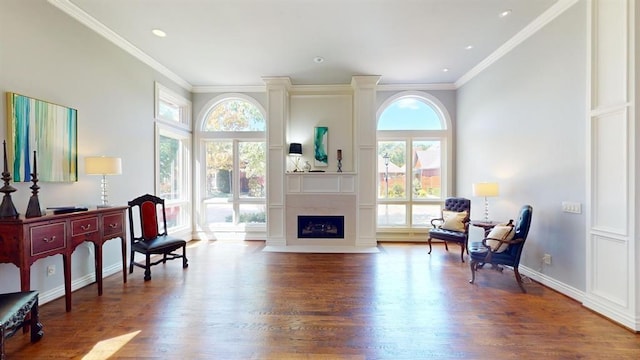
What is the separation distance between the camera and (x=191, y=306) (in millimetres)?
2814

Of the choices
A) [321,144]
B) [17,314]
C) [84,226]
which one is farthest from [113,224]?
[321,144]

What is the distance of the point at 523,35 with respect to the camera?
3.61 meters

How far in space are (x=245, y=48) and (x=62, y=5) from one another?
78.7 inches

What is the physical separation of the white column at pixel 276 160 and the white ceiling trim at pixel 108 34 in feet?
5.79

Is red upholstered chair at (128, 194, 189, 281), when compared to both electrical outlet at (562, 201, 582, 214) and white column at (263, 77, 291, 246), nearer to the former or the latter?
white column at (263, 77, 291, 246)

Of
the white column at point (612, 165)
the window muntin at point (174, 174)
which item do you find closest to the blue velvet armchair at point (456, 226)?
the white column at point (612, 165)

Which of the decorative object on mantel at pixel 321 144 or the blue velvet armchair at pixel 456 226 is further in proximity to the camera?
the decorative object on mantel at pixel 321 144

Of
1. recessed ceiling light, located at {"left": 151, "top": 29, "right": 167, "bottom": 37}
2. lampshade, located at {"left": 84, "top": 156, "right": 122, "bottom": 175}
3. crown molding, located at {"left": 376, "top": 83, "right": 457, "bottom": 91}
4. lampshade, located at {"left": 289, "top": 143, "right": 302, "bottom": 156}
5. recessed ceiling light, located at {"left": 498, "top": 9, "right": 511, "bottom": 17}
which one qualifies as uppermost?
recessed ceiling light, located at {"left": 151, "top": 29, "right": 167, "bottom": 37}

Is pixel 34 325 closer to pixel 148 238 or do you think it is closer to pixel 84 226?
pixel 84 226

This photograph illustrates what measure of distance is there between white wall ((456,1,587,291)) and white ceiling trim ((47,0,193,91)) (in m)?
5.43

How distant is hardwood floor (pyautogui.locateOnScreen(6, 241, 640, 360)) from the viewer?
2098 mm

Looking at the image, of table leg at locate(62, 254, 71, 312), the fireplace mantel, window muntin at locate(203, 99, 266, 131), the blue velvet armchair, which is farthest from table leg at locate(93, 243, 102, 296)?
the blue velvet armchair

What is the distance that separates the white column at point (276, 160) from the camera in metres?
5.30

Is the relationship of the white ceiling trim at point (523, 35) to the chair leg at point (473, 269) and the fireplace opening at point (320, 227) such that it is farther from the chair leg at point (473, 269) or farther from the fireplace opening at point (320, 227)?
the fireplace opening at point (320, 227)
